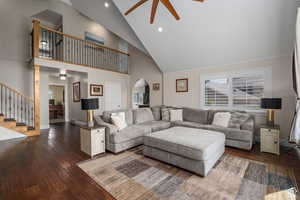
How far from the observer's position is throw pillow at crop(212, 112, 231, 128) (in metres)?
3.67

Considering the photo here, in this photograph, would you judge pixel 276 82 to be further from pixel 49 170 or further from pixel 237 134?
pixel 49 170

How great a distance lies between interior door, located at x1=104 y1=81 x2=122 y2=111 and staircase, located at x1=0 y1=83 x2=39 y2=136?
2.68 meters

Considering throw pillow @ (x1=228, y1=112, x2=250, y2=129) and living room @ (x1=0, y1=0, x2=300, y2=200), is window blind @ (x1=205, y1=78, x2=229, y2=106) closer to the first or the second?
living room @ (x1=0, y1=0, x2=300, y2=200)

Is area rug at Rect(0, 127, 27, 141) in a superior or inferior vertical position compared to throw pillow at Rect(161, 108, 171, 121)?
inferior

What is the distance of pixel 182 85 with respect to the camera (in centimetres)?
534

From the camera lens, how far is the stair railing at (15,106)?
4809 mm

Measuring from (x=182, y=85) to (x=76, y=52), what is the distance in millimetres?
→ 4714

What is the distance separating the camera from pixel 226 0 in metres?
2.99

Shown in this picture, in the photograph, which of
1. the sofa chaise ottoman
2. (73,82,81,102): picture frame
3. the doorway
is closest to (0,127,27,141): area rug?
(73,82,81,102): picture frame

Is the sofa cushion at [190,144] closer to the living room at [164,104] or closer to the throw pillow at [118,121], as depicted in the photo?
the living room at [164,104]

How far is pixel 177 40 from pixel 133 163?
3.75 m

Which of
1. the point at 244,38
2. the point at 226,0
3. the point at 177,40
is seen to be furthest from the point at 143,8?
the point at 244,38

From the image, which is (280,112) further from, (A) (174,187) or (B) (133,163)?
(B) (133,163)

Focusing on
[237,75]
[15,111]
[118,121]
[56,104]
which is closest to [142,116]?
[118,121]
